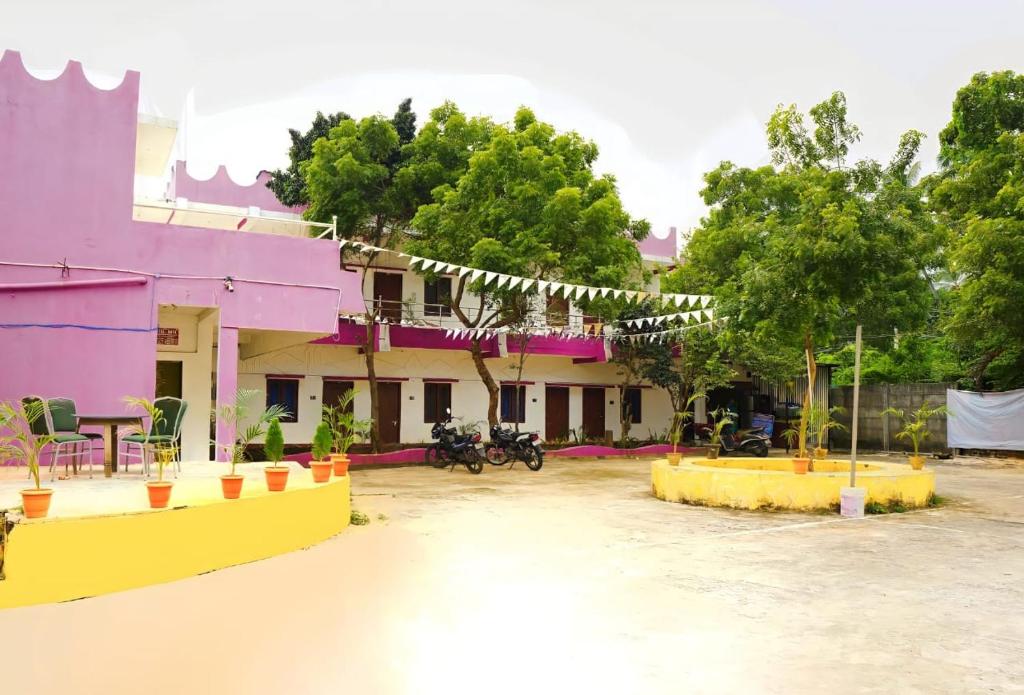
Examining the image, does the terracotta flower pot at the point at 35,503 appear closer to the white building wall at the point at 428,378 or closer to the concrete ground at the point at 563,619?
the concrete ground at the point at 563,619

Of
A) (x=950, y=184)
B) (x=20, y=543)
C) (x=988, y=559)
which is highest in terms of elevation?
(x=950, y=184)

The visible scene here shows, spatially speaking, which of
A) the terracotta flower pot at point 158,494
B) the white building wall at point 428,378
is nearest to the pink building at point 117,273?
the white building wall at point 428,378

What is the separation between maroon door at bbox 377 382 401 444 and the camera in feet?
65.0

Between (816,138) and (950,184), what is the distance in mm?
3596

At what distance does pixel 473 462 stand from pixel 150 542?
30.8 feet

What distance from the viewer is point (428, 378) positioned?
20.4 meters

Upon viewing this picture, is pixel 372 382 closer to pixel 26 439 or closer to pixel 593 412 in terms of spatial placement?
pixel 593 412

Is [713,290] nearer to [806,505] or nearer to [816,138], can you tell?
[816,138]

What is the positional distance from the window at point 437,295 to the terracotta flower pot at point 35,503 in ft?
49.3

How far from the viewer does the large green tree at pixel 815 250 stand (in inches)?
423

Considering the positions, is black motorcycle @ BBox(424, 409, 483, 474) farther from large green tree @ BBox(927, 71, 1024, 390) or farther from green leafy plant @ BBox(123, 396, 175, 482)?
large green tree @ BBox(927, 71, 1024, 390)

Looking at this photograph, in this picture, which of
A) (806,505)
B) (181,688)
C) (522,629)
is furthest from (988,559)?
(181,688)

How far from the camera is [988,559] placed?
711 centimetres

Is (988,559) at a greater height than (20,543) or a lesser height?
lesser
